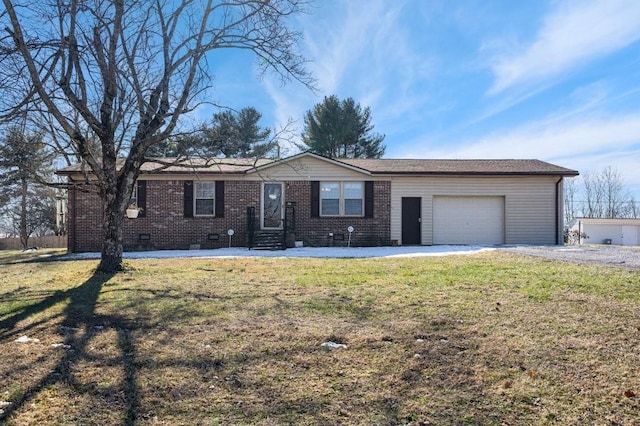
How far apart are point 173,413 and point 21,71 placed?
6904mm

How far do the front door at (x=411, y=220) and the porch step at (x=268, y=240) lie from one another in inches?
186

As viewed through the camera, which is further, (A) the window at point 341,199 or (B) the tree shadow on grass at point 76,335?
(A) the window at point 341,199

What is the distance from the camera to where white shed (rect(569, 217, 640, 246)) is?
35.9m

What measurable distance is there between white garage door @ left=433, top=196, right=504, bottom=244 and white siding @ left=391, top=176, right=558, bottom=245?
0.25m

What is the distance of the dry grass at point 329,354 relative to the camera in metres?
2.82

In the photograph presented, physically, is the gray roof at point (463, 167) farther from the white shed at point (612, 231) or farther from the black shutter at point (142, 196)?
the white shed at point (612, 231)

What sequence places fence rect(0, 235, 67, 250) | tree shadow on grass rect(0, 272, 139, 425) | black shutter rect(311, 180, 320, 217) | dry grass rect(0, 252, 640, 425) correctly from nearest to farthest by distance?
dry grass rect(0, 252, 640, 425)
tree shadow on grass rect(0, 272, 139, 425)
black shutter rect(311, 180, 320, 217)
fence rect(0, 235, 67, 250)

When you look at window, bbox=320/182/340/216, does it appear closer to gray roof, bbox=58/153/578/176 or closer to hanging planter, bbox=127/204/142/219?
gray roof, bbox=58/153/578/176

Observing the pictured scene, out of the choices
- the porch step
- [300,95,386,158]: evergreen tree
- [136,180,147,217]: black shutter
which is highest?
[300,95,386,158]: evergreen tree

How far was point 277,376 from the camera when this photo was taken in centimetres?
336

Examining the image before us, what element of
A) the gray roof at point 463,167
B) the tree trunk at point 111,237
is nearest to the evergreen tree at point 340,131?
the gray roof at point 463,167

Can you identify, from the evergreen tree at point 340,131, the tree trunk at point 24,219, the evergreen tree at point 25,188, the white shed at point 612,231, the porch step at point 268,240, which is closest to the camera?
the evergreen tree at point 25,188

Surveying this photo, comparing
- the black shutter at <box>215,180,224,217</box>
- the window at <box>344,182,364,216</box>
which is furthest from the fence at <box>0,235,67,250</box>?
the window at <box>344,182,364,216</box>

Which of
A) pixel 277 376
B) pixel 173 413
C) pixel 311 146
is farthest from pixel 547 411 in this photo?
pixel 311 146
